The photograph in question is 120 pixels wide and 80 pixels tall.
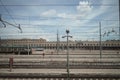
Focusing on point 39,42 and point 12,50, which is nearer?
point 12,50

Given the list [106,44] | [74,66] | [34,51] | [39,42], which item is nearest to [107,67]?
[74,66]

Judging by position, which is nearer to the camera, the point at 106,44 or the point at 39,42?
the point at 106,44

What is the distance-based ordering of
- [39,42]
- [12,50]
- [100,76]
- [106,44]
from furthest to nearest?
[39,42] < [106,44] < [12,50] < [100,76]

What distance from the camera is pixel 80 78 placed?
34.2ft

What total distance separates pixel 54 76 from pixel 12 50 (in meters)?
43.0

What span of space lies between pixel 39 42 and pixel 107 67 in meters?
57.1

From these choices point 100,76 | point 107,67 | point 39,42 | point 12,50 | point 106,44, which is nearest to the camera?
point 100,76

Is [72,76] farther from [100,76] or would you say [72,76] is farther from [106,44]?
[106,44]

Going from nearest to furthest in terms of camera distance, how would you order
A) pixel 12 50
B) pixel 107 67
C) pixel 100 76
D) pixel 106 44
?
pixel 100 76 < pixel 107 67 < pixel 12 50 < pixel 106 44

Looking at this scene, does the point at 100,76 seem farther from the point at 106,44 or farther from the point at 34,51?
the point at 106,44

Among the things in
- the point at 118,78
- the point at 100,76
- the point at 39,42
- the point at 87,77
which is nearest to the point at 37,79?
the point at 87,77

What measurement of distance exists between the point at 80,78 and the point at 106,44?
55669 mm

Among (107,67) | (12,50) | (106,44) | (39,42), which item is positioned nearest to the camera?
(107,67)

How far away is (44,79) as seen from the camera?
34.2ft
